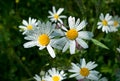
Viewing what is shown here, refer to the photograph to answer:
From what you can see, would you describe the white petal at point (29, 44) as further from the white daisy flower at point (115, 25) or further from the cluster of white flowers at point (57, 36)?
the white daisy flower at point (115, 25)

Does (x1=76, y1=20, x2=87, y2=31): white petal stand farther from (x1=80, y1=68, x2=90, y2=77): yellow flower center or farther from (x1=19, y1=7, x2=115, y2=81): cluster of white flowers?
(x1=80, y1=68, x2=90, y2=77): yellow flower center

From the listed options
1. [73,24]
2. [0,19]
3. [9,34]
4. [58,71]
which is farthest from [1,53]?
[73,24]

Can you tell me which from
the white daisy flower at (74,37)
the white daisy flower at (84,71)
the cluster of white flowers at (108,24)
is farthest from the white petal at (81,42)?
the cluster of white flowers at (108,24)

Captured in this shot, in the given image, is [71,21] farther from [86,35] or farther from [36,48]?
[36,48]

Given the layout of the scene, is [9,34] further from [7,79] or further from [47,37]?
[47,37]

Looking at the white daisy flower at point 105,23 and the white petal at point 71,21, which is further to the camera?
the white daisy flower at point 105,23

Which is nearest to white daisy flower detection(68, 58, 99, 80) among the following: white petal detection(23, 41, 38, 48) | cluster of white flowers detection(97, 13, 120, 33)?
white petal detection(23, 41, 38, 48)

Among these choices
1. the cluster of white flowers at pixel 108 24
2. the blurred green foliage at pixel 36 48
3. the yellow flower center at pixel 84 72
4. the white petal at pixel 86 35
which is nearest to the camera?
the white petal at pixel 86 35
